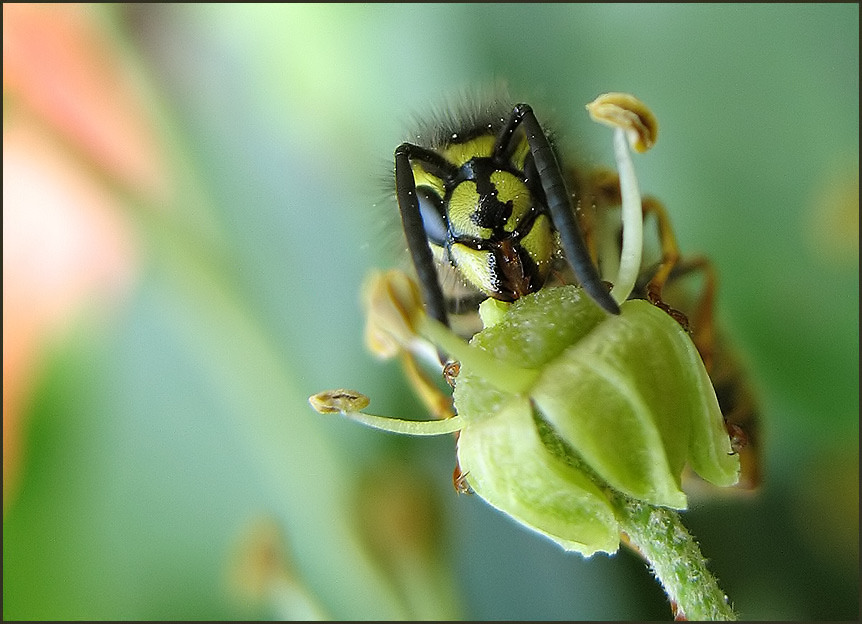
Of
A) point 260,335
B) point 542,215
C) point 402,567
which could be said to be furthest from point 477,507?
point 542,215

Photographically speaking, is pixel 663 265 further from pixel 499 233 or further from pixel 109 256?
pixel 109 256

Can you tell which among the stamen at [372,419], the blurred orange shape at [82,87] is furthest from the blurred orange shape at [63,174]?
the stamen at [372,419]

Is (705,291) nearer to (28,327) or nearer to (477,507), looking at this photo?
(477,507)

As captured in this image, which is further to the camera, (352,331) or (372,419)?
(352,331)

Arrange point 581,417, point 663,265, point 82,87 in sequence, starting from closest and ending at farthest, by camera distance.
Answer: point 581,417 → point 663,265 → point 82,87

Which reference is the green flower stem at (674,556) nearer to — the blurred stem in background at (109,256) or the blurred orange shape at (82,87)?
the blurred stem in background at (109,256)

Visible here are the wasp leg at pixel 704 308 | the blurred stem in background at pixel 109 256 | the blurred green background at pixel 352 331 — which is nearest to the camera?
the wasp leg at pixel 704 308

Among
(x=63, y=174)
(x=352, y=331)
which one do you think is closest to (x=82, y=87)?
(x=63, y=174)
